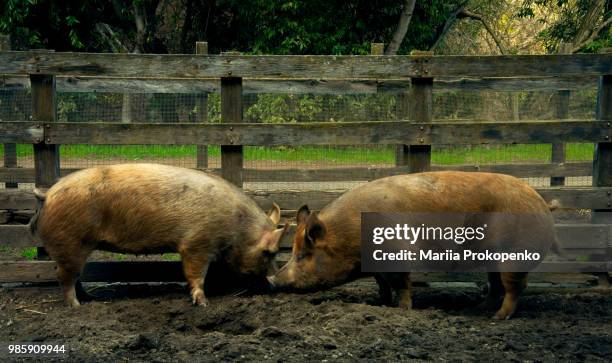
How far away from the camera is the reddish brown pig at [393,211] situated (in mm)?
6496

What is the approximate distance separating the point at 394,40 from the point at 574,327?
17370 mm

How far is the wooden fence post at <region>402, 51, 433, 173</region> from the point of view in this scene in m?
7.17

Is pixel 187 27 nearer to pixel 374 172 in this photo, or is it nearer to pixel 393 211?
pixel 374 172

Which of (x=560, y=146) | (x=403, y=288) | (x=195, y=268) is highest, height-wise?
(x=560, y=146)

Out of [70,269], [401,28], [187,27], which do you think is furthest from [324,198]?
[187,27]

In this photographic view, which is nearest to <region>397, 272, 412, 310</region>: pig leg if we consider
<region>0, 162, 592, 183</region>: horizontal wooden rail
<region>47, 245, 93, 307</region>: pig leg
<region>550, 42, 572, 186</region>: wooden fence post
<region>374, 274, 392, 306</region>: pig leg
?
<region>374, 274, 392, 306</region>: pig leg

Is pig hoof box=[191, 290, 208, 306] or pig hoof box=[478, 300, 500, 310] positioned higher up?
pig hoof box=[191, 290, 208, 306]

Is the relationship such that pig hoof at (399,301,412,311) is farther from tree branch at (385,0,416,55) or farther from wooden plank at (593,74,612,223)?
tree branch at (385,0,416,55)

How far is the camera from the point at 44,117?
7.12 meters

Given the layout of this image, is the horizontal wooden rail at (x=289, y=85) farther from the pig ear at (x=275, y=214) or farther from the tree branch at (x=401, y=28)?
the tree branch at (x=401, y=28)

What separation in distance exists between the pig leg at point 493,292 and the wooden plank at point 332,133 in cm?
116

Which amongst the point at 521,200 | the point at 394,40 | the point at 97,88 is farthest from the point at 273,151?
the point at 394,40

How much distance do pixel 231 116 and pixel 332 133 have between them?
2.82ft

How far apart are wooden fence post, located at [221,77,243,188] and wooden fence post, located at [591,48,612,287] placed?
3084 mm
